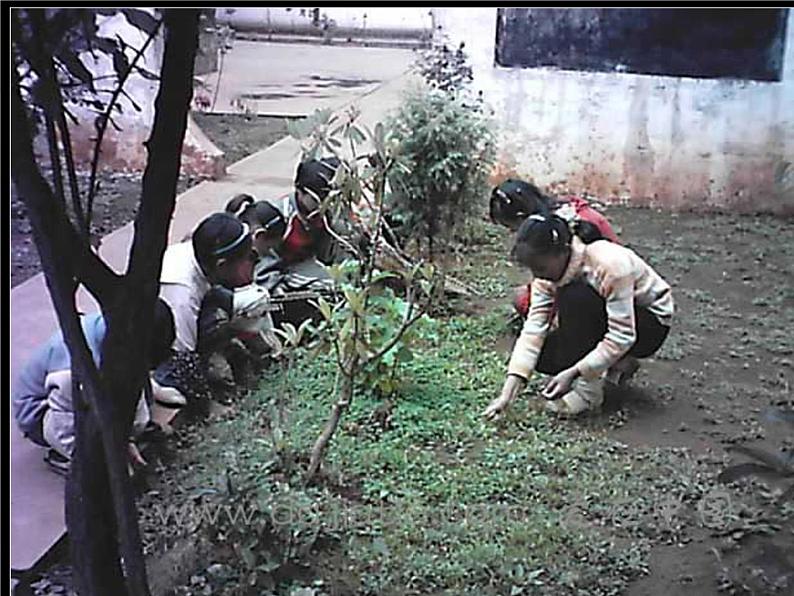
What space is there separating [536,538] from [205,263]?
2.98 ft

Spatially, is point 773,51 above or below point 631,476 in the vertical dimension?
above

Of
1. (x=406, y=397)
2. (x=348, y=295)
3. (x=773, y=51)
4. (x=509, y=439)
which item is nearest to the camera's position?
(x=348, y=295)

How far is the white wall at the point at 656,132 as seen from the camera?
3936 mm

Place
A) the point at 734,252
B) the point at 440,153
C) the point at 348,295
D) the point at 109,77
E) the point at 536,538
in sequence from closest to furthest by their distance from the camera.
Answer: the point at 109,77
the point at 536,538
the point at 348,295
the point at 440,153
the point at 734,252

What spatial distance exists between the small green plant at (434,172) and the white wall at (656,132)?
0.79m

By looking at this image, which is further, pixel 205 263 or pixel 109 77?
pixel 205 263

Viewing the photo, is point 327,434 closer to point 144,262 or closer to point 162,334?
point 162,334

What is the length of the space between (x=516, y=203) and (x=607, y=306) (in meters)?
0.50

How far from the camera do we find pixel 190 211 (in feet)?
8.84

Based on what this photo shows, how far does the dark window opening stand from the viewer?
3502 millimetres

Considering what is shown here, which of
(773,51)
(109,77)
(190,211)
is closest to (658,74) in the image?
(773,51)

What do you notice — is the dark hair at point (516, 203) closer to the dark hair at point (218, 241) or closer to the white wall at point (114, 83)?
the dark hair at point (218, 241)

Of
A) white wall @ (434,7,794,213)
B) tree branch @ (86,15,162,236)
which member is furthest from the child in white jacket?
white wall @ (434,7,794,213)

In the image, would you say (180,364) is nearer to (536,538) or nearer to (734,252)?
(536,538)
